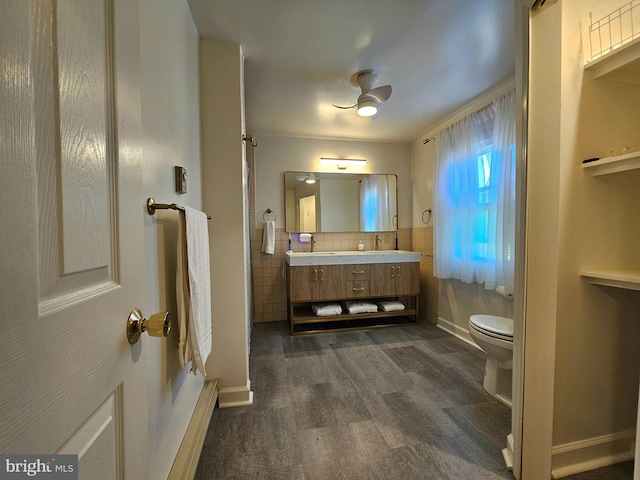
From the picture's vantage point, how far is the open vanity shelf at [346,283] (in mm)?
2758

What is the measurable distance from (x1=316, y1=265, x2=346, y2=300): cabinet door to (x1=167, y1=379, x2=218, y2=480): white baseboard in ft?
4.56

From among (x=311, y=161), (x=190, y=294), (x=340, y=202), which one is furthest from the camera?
(x=340, y=202)

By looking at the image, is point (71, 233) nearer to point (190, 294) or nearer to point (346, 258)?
point (190, 294)

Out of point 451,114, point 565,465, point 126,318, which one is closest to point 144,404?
point 126,318

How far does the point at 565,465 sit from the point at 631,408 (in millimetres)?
432

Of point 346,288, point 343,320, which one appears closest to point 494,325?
point 346,288

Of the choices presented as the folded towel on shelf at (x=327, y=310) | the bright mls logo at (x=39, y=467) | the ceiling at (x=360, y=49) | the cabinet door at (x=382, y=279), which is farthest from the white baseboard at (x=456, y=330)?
the bright mls logo at (x=39, y=467)

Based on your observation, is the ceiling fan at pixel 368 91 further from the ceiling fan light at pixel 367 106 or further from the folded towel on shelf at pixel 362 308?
the folded towel on shelf at pixel 362 308

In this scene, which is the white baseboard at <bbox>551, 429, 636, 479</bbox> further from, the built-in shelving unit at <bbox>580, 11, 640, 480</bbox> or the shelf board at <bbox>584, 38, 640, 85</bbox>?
the shelf board at <bbox>584, 38, 640, 85</bbox>

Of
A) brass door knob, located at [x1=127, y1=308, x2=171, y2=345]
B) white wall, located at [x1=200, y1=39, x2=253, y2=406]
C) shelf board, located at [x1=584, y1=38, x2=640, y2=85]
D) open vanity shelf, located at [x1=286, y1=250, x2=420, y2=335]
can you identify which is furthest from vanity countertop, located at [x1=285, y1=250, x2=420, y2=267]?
brass door knob, located at [x1=127, y1=308, x2=171, y2=345]

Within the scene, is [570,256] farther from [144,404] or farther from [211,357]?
[211,357]

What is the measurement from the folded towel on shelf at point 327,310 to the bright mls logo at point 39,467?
2.53 m

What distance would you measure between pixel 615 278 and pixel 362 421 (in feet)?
4.53

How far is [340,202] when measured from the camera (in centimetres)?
333
